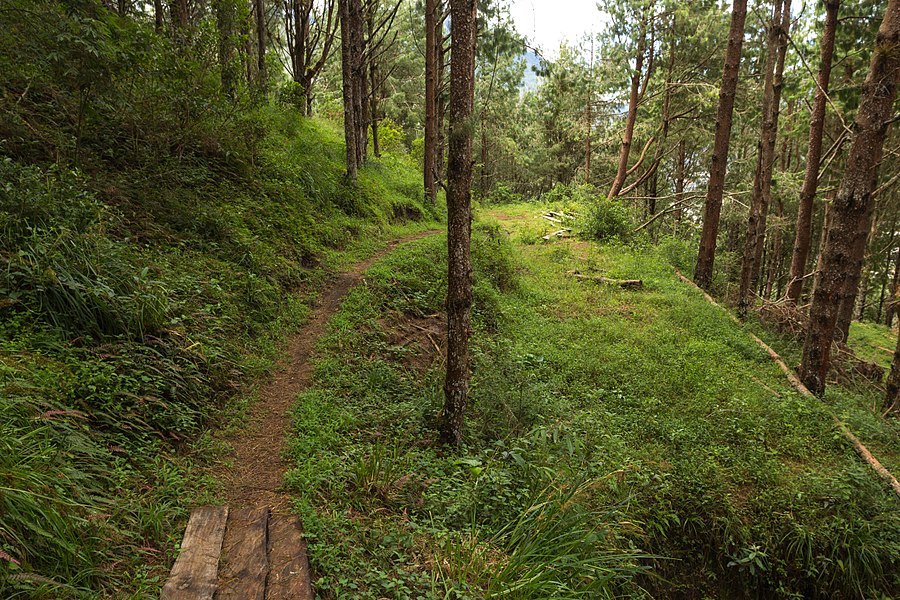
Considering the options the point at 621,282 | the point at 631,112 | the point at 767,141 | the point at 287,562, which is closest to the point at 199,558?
the point at 287,562

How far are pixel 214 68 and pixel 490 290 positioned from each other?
25.2 ft

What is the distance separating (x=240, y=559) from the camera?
328 cm

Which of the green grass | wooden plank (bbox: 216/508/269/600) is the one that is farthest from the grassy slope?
the green grass

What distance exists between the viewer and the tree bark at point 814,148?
940 cm

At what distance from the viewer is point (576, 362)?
8086mm

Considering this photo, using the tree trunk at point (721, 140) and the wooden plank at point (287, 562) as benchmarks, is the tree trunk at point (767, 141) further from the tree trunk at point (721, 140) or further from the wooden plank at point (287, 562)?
the wooden plank at point (287, 562)

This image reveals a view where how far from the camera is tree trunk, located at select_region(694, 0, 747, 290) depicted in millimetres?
11516

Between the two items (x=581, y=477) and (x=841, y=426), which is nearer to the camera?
(x=581, y=477)

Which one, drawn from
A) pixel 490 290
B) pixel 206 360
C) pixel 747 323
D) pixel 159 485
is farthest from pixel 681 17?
pixel 159 485

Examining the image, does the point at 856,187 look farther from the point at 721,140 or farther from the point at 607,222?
the point at 607,222

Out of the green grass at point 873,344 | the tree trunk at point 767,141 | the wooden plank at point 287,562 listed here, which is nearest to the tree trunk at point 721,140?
the tree trunk at point 767,141

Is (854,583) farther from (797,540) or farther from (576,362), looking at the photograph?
(576,362)

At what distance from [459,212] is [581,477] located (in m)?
2.97

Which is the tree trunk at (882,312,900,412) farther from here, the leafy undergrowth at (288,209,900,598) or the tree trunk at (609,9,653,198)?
the tree trunk at (609,9,653,198)
